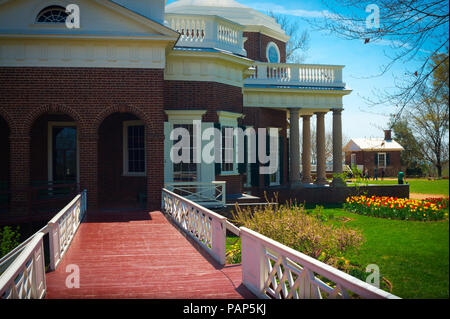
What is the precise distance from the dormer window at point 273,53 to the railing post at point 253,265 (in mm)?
21416

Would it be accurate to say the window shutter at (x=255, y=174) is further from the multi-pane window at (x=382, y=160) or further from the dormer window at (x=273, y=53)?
the multi-pane window at (x=382, y=160)

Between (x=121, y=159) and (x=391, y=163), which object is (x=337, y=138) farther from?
(x=391, y=163)

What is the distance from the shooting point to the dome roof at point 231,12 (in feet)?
82.8

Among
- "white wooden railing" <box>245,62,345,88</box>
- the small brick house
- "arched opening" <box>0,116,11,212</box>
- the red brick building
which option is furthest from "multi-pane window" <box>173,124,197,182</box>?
the small brick house

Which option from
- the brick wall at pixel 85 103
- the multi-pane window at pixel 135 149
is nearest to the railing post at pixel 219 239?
the brick wall at pixel 85 103

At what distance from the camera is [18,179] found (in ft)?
46.1

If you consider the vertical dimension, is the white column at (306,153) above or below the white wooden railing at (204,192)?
above

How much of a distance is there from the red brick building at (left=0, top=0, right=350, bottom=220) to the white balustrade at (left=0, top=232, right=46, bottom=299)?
24.9ft

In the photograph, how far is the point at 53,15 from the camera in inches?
569

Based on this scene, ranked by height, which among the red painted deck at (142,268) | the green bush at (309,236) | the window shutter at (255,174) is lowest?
the red painted deck at (142,268)

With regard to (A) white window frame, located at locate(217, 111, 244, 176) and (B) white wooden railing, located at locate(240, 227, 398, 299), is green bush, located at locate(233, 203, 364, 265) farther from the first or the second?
A: (A) white window frame, located at locate(217, 111, 244, 176)

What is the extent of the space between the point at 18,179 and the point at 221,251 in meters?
9.36
